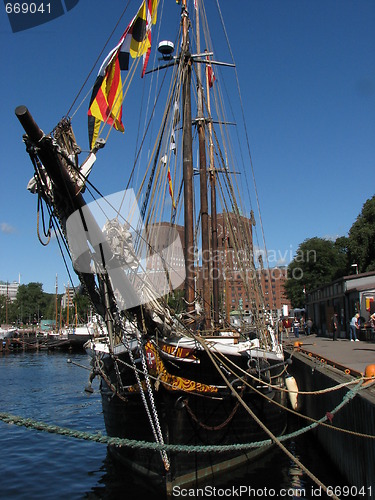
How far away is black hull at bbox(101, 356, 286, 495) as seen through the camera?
29.6 ft

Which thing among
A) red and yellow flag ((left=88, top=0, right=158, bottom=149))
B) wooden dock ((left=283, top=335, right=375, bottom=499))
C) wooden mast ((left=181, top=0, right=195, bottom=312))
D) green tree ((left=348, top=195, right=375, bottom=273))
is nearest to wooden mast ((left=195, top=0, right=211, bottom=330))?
wooden mast ((left=181, top=0, right=195, bottom=312))

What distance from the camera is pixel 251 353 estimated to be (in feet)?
33.7

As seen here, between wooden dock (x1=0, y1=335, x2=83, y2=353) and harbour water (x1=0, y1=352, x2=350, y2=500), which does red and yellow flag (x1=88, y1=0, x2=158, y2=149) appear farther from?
wooden dock (x1=0, y1=335, x2=83, y2=353)

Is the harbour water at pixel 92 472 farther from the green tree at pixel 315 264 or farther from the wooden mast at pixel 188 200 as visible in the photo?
the green tree at pixel 315 264

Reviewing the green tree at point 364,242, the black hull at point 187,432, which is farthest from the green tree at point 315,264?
the black hull at point 187,432

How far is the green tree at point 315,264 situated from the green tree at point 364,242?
1071cm

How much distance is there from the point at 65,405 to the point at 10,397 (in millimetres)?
3762

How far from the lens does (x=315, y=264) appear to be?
6431cm

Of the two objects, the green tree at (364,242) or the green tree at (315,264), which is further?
the green tree at (315,264)

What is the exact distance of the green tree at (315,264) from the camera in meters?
63.1

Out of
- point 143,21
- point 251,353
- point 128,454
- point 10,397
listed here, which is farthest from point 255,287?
point 10,397

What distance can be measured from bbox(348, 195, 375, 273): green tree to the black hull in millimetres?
40322

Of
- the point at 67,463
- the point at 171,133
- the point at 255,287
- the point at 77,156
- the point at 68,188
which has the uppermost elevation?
the point at 171,133

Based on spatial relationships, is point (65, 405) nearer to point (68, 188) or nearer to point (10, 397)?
point (10, 397)
